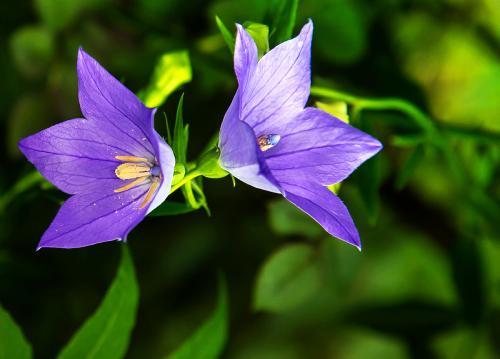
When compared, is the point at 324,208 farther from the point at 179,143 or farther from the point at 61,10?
the point at 61,10

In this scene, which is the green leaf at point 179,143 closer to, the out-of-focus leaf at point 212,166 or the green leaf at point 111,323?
the out-of-focus leaf at point 212,166

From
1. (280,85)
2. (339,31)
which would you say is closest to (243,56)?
(280,85)

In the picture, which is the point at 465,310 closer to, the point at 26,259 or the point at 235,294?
the point at 235,294

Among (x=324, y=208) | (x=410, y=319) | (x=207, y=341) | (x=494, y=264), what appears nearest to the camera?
(x=324, y=208)

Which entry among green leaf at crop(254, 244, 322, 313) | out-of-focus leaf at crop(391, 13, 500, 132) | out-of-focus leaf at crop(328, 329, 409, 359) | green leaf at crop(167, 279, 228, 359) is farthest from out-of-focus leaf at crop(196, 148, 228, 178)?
out-of-focus leaf at crop(328, 329, 409, 359)

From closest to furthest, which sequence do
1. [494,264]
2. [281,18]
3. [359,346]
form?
[281,18]
[494,264]
[359,346]
